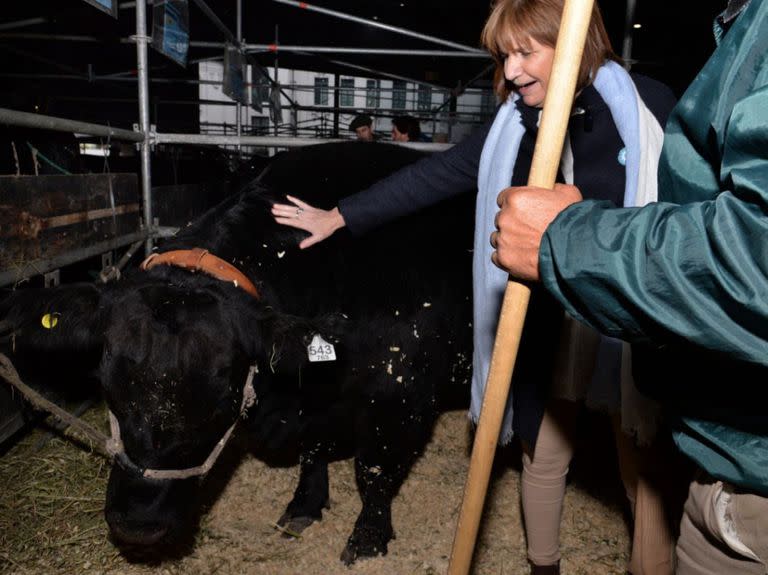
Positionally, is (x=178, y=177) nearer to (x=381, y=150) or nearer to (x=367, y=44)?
(x=381, y=150)

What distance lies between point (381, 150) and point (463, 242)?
2.14 feet

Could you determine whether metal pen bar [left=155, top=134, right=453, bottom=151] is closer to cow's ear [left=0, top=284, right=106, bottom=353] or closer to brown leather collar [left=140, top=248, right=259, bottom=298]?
brown leather collar [left=140, top=248, right=259, bottom=298]

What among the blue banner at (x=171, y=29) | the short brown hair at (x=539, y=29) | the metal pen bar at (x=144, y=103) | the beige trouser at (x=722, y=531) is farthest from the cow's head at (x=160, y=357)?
the blue banner at (x=171, y=29)

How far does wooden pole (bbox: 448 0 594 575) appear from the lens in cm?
101

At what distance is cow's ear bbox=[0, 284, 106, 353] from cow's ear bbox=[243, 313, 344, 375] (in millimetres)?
523

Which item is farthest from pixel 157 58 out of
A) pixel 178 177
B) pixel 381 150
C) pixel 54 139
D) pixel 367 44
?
pixel 381 150

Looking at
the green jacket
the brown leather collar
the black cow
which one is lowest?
the black cow

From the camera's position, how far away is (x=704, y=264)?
0.76 m

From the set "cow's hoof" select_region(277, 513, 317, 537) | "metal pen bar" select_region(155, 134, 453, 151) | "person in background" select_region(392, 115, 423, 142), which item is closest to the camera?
"cow's hoof" select_region(277, 513, 317, 537)

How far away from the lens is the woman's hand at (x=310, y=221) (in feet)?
7.61

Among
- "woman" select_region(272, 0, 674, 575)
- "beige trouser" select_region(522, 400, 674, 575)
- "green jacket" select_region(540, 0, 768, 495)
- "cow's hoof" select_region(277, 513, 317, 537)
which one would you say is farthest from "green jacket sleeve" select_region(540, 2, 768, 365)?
"cow's hoof" select_region(277, 513, 317, 537)

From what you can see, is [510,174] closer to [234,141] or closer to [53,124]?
[53,124]

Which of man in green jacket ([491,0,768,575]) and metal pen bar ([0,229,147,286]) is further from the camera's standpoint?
metal pen bar ([0,229,147,286])

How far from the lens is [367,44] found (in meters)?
9.55
